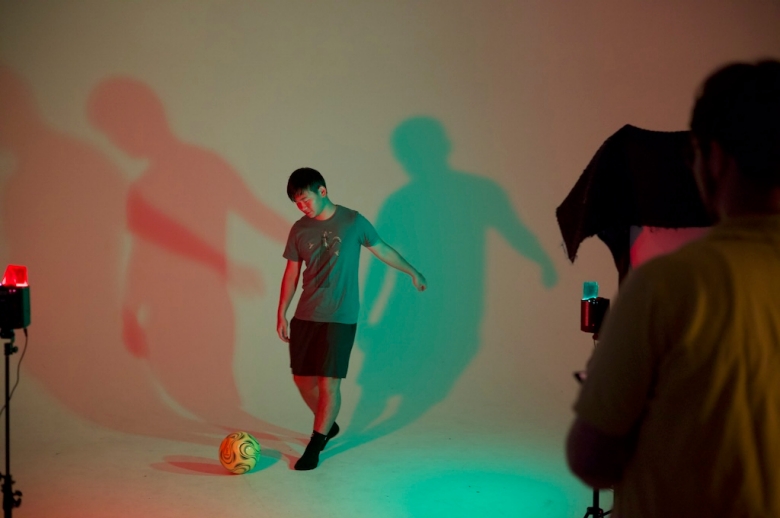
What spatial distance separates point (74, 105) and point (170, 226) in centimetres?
115

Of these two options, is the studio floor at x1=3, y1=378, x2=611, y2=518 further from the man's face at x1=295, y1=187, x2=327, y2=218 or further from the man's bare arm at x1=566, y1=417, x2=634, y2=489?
the man's bare arm at x1=566, y1=417, x2=634, y2=489

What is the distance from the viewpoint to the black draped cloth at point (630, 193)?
2127 millimetres

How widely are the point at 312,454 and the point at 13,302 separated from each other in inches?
66.3

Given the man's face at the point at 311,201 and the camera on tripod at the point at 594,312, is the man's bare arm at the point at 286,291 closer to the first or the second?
the man's face at the point at 311,201

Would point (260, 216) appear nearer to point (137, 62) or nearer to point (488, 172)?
point (137, 62)

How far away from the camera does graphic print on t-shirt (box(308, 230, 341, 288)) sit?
358 centimetres

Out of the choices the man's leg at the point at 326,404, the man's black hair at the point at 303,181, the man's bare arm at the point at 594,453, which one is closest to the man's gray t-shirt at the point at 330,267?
the man's black hair at the point at 303,181

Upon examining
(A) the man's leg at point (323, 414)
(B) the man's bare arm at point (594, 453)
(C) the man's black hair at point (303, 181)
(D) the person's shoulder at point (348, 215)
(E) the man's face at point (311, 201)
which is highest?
(C) the man's black hair at point (303, 181)

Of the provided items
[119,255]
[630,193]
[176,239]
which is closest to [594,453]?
[630,193]

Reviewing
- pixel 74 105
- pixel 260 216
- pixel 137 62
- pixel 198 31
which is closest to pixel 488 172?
pixel 260 216

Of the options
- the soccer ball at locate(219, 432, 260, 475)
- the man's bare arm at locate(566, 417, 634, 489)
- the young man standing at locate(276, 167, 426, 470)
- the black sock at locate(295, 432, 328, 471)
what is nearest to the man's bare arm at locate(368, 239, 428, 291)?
the young man standing at locate(276, 167, 426, 470)

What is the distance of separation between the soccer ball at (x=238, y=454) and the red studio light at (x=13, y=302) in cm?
124

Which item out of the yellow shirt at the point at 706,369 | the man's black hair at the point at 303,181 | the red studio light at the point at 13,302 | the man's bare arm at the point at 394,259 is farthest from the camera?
the man's bare arm at the point at 394,259

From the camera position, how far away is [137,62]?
4965 mm
